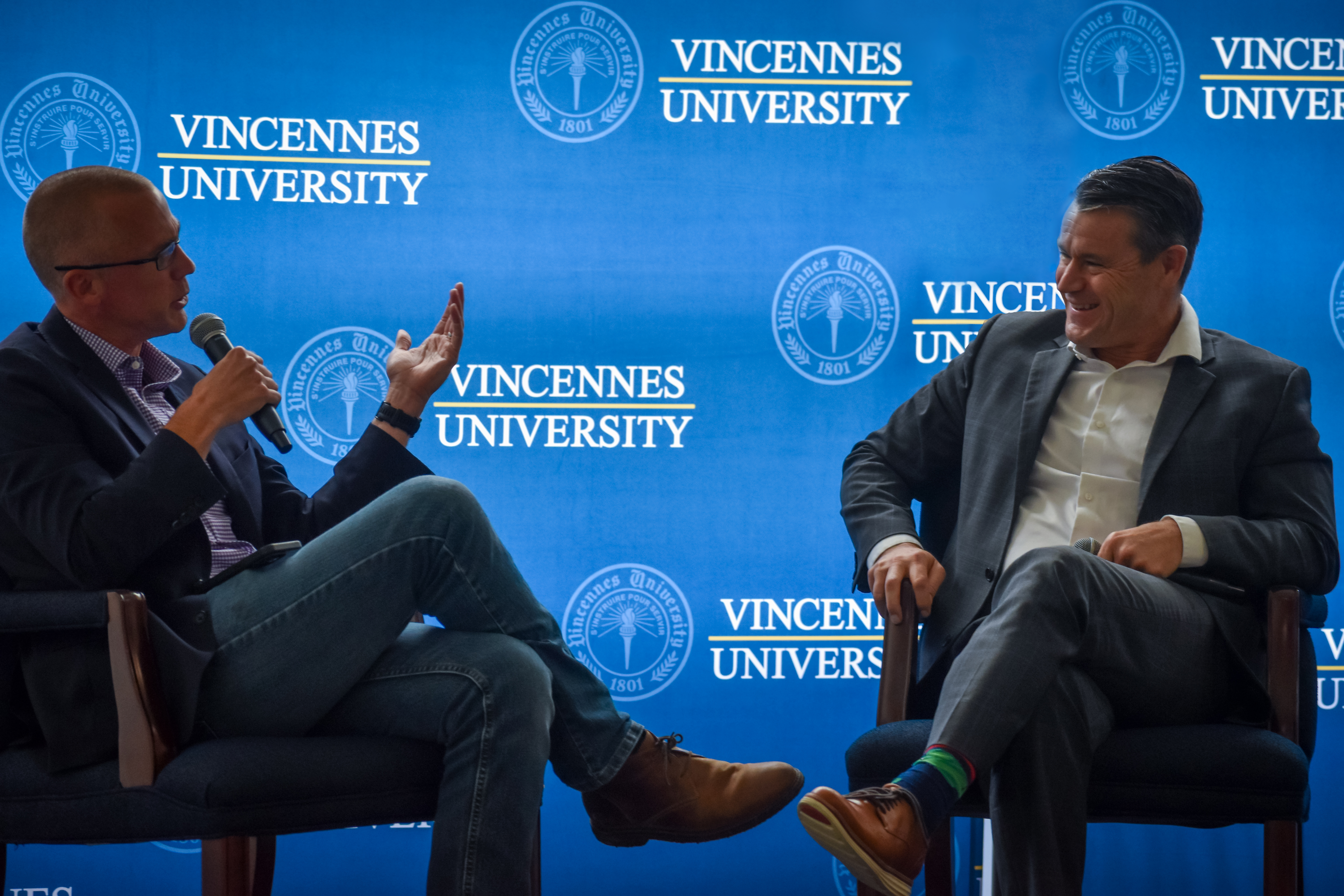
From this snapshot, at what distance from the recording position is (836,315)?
2680mm

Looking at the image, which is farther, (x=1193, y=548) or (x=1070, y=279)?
(x=1070, y=279)

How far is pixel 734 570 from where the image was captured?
2.67 metres

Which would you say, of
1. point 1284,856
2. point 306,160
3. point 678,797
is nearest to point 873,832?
point 678,797

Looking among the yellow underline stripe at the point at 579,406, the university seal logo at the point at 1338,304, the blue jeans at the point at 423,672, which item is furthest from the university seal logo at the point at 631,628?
the university seal logo at the point at 1338,304

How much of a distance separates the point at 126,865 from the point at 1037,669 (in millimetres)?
2129

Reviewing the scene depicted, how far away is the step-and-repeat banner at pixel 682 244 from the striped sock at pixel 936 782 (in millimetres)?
1186

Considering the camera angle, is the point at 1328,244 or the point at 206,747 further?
the point at 1328,244

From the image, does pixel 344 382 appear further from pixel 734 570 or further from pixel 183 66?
pixel 734 570

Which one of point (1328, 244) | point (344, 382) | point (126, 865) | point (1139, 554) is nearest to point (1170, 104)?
point (1328, 244)

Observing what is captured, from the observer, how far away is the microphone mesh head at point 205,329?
184 centimetres

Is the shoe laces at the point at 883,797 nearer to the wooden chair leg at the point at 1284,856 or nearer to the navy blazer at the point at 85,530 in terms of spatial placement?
the wooden chair leg at the point at 1284,856

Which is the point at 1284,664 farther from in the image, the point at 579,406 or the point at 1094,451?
the point at 579,406

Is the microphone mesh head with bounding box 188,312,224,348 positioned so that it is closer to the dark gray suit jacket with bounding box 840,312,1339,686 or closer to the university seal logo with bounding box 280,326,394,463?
the university seal logo with bounding box 280,326,394,463

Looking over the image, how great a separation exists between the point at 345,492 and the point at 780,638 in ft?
3.86
